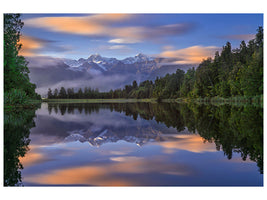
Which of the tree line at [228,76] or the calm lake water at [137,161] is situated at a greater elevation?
the tree line at [228,76]

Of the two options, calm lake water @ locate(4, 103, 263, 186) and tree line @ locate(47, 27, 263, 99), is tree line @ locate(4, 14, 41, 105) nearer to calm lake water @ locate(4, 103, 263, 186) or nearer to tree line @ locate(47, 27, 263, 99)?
calm lake water @ locate(4, 103, 263, 186)

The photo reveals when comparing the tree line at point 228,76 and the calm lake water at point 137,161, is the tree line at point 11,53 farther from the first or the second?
the tree line at point 228,76

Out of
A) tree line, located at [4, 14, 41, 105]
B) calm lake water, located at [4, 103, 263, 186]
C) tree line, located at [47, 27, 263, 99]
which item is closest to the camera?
calm lake water, located at [4, 103, 263, 186]

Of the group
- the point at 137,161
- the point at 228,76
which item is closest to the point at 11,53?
the point at 137,161

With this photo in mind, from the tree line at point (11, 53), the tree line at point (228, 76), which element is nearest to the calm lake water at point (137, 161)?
the tree line at point (11, 53)

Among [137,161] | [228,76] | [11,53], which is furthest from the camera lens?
[228,76]

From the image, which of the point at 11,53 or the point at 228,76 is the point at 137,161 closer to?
the point at 11,53

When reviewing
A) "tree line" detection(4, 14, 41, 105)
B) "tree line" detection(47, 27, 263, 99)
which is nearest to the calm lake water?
"tree line" detection(4, 14, 41, 105)

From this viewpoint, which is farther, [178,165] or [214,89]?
[214,89]
